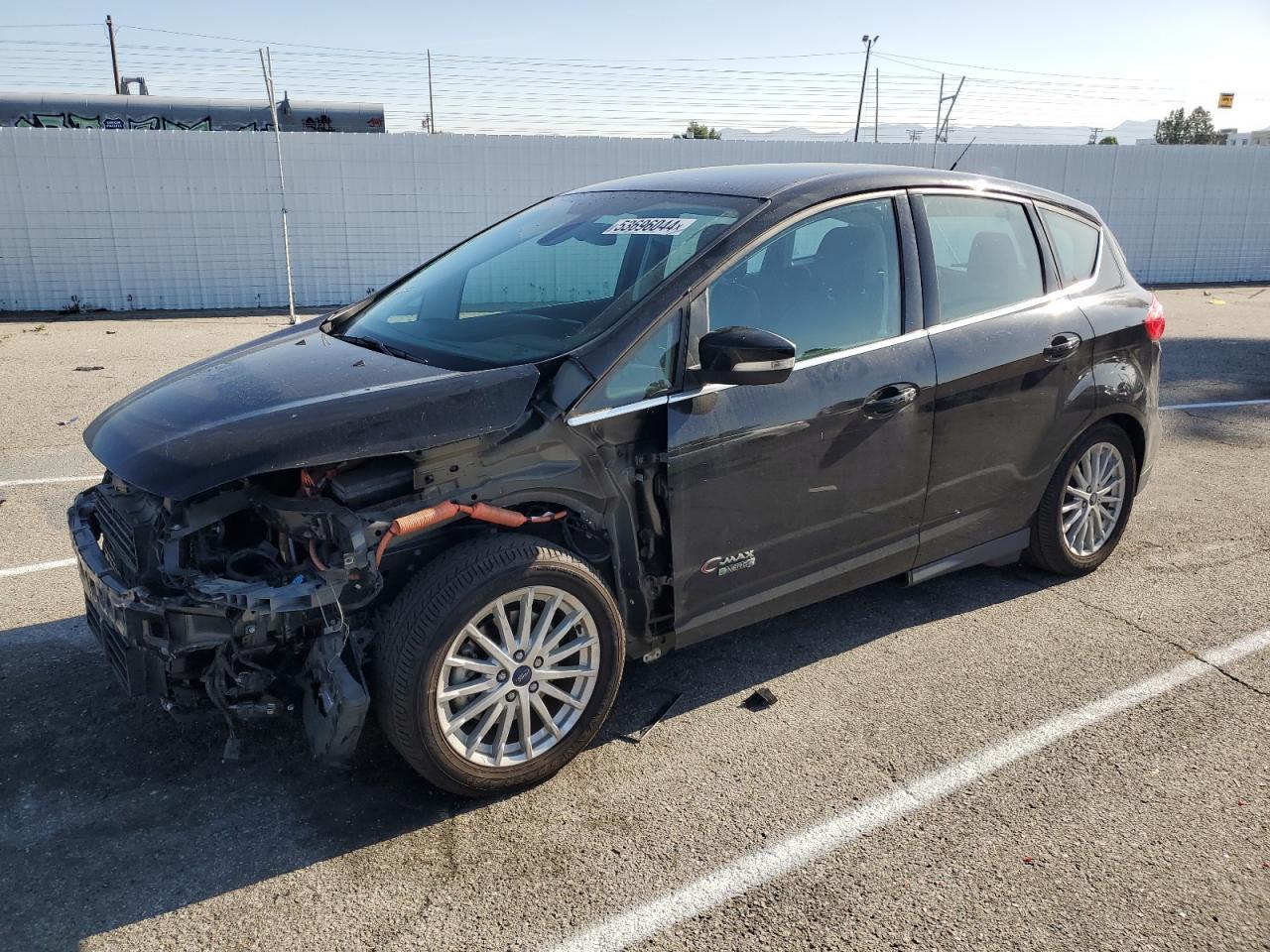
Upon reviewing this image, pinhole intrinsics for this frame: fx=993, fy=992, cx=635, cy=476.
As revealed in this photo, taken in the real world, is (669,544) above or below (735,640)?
above

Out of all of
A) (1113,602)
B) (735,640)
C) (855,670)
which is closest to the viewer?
(855,670)

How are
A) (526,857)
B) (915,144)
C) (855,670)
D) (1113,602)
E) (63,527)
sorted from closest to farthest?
(526,857)
(855,670)
(1113,602)
(63,527)
(915,144)

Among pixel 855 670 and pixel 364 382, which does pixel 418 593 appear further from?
pixel 855 670

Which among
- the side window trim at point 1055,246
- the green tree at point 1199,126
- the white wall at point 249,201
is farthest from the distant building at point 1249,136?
the side window trim at point 1055,246

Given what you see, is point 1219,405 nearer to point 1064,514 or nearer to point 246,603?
point 1064,514

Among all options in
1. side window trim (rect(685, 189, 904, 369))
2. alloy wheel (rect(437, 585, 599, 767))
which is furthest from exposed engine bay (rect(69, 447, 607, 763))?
side window trim (rect(685, 189, 904, 369))

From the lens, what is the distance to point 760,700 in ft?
12.1

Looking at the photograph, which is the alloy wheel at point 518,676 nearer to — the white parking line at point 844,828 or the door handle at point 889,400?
the white parking line at point 844,828

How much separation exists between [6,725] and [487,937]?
6.73ft

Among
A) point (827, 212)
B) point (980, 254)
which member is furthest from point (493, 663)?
point (980, 254)

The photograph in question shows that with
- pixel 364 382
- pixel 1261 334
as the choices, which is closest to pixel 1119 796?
pixel 364 382

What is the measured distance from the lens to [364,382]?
123 inches

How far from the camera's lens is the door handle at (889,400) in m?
3.66

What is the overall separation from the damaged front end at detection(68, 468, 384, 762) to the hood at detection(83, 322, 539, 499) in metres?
0.17
